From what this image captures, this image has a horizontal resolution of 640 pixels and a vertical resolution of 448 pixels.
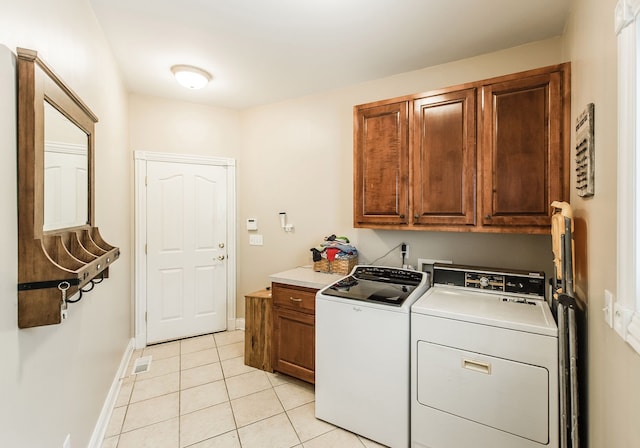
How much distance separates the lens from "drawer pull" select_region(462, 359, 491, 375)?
1.68 metres

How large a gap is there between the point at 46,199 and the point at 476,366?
2151 mm

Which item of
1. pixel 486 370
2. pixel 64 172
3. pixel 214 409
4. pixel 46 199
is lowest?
pixel 214 409

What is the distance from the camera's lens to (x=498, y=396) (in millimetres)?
1655

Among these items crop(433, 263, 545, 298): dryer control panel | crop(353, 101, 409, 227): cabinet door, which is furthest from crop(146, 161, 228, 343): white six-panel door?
crop(433, 263, 545, 298): dryer control panel

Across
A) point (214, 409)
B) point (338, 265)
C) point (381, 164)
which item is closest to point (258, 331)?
point (214, 409)

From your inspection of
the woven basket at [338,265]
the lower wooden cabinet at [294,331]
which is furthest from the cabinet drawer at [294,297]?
the woven basket at [338,265]

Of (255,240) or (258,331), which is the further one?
(255,240)

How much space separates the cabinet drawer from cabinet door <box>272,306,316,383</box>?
5 cm

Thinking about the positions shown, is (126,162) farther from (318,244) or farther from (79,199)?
(318,244)

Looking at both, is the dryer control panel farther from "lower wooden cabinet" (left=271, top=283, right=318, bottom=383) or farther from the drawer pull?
"lower wooden cabinet" (left=271, top=283, right=318, bottom=383)

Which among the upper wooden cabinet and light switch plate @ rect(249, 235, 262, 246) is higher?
the upper wooden cabinet

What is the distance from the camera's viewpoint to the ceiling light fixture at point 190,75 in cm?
274

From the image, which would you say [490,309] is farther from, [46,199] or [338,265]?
[46,199]

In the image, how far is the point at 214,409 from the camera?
2.34 meters
